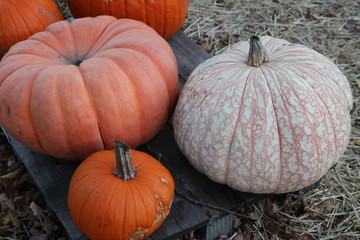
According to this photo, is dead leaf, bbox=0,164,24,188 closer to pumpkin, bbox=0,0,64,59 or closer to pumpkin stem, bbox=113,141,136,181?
pumpkin, bbox=0,0,64,59

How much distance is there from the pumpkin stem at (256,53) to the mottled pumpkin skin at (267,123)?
1.4 inches

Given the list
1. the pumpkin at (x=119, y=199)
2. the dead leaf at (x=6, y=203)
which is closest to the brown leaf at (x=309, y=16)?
the pumpkin at (x=119, y=199)

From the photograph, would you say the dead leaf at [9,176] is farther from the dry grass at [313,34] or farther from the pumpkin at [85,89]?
the dry grass at [313,34]

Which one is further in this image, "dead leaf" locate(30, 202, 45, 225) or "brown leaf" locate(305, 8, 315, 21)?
"brown leaf" locate(305, 8, 315, 21)

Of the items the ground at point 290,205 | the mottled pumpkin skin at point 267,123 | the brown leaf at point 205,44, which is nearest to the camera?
the mottled pumpkin skin at point 267,123

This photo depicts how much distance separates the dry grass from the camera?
104 inches

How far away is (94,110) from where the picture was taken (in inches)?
85.9

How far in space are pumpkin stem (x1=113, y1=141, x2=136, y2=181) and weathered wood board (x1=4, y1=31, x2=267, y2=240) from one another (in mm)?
367

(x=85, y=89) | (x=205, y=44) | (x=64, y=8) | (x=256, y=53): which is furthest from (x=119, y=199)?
(x=64, y=8)

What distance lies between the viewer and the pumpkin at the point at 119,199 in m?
1.88

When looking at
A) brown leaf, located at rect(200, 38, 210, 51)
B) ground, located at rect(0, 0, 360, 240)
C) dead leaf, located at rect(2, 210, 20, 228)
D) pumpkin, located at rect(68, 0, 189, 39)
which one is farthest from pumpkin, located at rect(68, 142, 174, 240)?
brown leaf, located at rect(200, 38, 210, 51)

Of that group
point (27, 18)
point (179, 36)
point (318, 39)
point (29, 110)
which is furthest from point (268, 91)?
point (318, 39)

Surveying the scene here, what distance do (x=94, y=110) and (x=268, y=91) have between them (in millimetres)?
869

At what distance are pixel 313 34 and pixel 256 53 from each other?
85.4 inches
